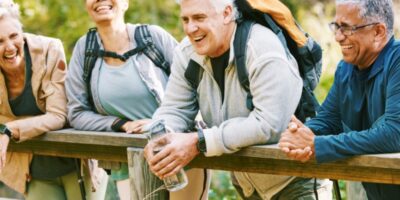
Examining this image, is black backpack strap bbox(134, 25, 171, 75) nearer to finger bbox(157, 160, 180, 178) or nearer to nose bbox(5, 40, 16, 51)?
nose bbox(5, 40, 16, 51)

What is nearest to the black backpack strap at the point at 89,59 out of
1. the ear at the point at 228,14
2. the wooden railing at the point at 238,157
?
the wooden railing at the point at 238,157

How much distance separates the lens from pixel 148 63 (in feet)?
13.9

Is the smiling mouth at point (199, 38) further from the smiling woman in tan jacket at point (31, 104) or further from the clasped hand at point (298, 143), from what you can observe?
the smiling woman in tan jacket at point (31, 104)

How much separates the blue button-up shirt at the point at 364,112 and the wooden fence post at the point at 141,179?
29.9 inches

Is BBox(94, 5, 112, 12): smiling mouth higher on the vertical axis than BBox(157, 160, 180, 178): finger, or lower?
higher

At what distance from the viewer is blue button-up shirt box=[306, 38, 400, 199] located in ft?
10.3

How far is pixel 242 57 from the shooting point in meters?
3.48

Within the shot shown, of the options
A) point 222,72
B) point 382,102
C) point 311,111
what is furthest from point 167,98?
point 382,102

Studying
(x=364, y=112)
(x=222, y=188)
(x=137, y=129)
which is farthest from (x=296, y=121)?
(x=222, y=188)

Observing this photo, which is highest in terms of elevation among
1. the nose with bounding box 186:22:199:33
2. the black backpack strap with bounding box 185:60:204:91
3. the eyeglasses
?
the nose with bounding box 186:22:199:33

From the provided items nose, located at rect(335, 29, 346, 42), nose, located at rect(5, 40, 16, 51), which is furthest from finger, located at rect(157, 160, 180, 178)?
nose, located at rect(5, 40, 16, 51)

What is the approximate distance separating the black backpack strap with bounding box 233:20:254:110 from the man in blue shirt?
23cm

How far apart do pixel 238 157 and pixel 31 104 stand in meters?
1.35

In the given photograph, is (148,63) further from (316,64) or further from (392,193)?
(392,193)
